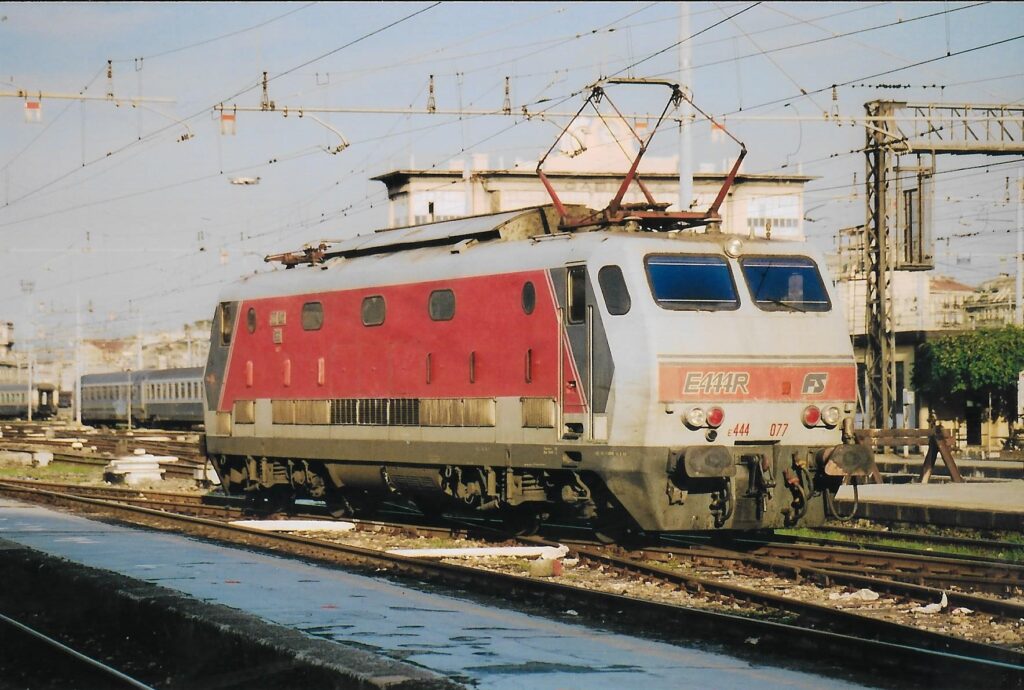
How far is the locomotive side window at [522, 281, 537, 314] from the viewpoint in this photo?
680 inches

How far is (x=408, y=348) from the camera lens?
769 inches

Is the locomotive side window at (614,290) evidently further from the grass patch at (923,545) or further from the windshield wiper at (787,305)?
the grass patch at (923,545)

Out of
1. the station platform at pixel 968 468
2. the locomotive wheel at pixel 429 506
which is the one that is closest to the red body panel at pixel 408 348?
the locomotive wheel at pixel 429 506

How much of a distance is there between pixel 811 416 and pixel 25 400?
99.1 meters

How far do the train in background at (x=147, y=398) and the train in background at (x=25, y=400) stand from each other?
19110mm

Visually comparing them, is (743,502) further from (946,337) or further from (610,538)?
(946,337)

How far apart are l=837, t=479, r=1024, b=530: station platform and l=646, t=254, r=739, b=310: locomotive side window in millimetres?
5942

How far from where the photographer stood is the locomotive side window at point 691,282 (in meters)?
16.2

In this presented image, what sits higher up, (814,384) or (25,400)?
(814,384)

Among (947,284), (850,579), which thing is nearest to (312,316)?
(850,579)

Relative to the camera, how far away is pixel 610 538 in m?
17.6

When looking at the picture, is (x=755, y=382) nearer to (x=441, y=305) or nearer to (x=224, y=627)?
(x=441, y=305)

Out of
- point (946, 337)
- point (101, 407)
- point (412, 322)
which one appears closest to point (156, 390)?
point (101, 407)

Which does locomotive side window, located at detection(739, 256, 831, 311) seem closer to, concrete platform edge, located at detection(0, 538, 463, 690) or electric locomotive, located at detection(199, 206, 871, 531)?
electric locomotive, located at detection(199, 206, 871, 531)
